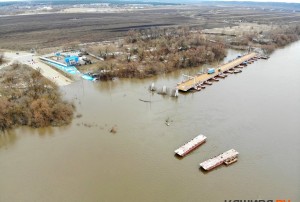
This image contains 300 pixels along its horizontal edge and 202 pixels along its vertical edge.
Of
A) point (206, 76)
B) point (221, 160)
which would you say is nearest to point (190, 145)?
point (221, 160)

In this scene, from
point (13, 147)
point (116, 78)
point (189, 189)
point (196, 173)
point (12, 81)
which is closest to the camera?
point (189, 189)

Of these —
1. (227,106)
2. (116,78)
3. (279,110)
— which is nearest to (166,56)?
(116,78)

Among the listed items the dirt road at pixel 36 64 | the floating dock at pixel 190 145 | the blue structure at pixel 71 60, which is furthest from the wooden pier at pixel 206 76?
the blue structure at pixel 71 60

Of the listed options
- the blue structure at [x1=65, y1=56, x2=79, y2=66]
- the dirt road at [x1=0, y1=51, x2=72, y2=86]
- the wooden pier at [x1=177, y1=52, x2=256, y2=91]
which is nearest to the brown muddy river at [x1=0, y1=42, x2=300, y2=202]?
the wooden pier at [x1=177, y1=52, x2=256, y2=91]

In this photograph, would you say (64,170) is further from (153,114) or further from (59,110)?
(153,114)

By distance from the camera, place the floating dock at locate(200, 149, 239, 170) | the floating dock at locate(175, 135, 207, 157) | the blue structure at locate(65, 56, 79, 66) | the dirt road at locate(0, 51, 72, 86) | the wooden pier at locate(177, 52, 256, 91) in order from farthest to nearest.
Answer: the blue structure at locate(65, 56, 79, 66)
the dirt road at locate(0, 51, 72, 86)
the wooden pier at locate(177, 52, 256, 91)
the floating dock at locate(175, 135, 207, 157)
the floating dock at locate(200, 149, 239, 170)

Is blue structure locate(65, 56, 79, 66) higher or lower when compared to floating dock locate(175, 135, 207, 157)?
higher

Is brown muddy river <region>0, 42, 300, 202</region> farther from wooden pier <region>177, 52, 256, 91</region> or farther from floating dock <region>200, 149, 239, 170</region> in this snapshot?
wooden pier <region>177, 52, 256, 91</region>
